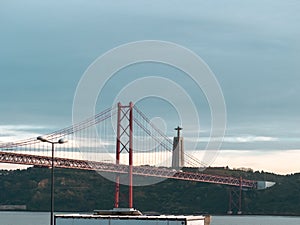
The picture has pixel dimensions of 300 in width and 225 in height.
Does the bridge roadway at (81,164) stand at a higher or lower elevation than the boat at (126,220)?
higher

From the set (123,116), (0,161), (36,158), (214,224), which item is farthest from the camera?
(214,224)

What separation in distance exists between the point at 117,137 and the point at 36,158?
19484mm

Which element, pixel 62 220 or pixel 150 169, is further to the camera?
pixel 150 169

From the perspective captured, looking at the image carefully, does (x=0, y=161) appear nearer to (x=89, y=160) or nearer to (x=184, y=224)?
(x=89, y=160)

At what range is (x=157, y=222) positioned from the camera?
230 feet

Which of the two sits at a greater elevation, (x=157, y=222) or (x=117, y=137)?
(x=117, y=137)

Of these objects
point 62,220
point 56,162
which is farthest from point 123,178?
point 62,220

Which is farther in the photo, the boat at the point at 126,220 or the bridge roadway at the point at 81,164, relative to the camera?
the bridge roadway at the point at 81,164

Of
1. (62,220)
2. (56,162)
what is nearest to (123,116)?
(56,162)

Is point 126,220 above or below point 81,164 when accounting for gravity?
below

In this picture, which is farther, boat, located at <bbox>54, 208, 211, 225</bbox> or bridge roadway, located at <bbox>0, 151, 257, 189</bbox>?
bridge roadway, located at <bbox>0, 151, 257, 189</bbox>

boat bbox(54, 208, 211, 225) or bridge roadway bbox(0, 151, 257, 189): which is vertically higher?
bridge roadway bbox(0, 151, 257, 189)

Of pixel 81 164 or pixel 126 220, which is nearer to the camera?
pixel 126 220

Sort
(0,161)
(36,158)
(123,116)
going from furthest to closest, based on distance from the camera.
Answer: (123,116) → (36,158) → (0,161)
